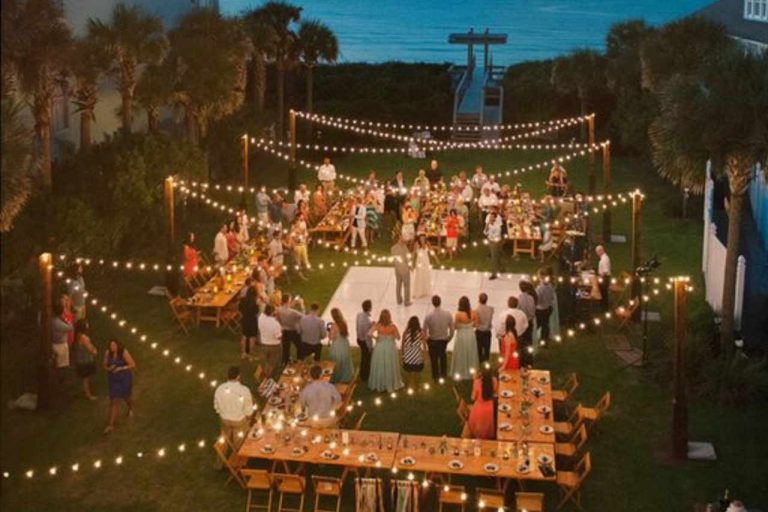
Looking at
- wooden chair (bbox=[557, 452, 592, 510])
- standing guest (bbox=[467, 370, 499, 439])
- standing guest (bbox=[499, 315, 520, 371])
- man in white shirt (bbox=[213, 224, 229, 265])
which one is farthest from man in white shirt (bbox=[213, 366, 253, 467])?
man in white shirt (bbox=[213, 224, 229, 265])

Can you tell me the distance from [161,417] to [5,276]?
4322mm

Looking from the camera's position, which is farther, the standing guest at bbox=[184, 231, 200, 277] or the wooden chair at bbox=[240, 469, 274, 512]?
the standing guest at bbox=[184, 231, 200, 277]

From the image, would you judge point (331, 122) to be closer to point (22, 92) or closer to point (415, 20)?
point (22, 92)

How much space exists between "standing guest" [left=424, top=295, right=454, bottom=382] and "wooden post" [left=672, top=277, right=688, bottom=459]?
3547 mm

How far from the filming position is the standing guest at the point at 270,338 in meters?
15.8

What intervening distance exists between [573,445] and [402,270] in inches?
266

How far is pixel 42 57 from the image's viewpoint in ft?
62.3

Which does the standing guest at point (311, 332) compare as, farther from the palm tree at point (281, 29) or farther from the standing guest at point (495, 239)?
the palm tree at point (281, 29)

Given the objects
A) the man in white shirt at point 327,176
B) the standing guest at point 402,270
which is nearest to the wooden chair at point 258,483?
the standing guest at point 402,270

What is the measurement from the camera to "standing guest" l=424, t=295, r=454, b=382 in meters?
15.7

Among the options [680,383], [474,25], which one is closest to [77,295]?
[680,383]

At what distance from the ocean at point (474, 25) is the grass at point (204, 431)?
2647 inches

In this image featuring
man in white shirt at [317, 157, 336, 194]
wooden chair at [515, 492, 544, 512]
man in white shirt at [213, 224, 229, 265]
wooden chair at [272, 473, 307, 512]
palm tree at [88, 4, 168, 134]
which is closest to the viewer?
wooden chair at [515, 492, 544, 512]

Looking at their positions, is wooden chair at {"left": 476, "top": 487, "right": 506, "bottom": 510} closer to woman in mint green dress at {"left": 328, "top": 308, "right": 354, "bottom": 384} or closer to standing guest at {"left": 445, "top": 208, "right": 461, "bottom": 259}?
woman in mint green dress at {"left": 328, "top": 308, "right": 354, "bottom": 384}
